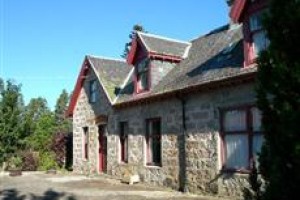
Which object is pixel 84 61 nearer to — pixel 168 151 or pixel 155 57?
pixel 155 57

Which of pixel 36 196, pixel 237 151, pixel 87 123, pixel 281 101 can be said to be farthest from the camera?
pixel 87 123

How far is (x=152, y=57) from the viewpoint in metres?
19.8

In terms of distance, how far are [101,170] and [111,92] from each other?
13.3ft

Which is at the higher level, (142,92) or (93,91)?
(93,91)

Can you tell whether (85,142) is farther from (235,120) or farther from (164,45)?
(235,120)

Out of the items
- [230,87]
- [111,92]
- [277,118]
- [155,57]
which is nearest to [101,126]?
[111,92]

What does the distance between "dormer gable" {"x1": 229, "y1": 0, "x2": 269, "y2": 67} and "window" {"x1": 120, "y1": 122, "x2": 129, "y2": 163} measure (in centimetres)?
854

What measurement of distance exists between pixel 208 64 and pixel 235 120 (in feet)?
10.6

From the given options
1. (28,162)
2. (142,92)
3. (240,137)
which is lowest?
(28,162)

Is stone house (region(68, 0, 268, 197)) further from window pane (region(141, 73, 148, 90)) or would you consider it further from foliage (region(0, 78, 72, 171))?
foliage (region(0, 78, 72, 171))

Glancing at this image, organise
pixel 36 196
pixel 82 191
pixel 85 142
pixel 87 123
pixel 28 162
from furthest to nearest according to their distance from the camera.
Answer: pixel 28 162 → pixel 85 142 → pixel 87 123 → pixel 82 191 → pixel 36 196

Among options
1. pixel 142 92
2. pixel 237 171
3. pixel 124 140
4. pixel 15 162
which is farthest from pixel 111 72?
pixel 237 171

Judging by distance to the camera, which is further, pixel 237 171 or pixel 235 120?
pixel 235 120

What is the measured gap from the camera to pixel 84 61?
26.2 meters
